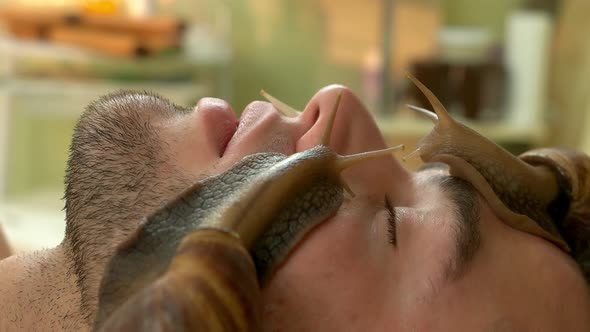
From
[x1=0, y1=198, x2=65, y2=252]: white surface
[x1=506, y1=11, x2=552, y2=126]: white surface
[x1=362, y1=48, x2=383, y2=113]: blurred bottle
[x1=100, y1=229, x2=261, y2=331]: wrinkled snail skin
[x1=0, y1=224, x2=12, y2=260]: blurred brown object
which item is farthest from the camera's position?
[x1=362, y1=48, x2=383, y2=113]: blurred bottle

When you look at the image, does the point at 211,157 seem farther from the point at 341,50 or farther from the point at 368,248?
the point at 341,50

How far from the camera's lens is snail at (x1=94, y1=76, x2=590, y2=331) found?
1.37 ft

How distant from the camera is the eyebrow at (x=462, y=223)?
574 mm

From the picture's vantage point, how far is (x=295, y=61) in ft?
8.29

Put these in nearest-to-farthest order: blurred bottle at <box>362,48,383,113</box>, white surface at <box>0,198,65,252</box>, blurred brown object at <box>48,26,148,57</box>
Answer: white surface at <box>0,198,65,252</box> → blurred brown object at <box>48,26,148,57</box> → blurred bottle at <box>362,48,383,113</box>

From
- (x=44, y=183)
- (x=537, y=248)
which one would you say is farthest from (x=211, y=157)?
(x=44, y=183)

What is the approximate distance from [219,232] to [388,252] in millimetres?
179

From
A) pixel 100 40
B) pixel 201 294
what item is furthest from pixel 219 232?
pixel 100 40

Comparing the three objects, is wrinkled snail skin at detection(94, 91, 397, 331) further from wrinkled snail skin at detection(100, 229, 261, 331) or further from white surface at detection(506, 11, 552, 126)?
white surface at detection(506, 11, 552, 126)

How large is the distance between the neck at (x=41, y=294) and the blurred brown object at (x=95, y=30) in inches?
54.8

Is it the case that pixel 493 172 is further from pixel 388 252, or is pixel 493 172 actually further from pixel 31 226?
pixel 31 226

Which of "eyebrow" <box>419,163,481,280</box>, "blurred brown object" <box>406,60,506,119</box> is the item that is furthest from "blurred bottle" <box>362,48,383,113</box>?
"eyebrow" <box>419,163,481,280</box>

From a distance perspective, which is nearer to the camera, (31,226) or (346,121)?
(346,121)

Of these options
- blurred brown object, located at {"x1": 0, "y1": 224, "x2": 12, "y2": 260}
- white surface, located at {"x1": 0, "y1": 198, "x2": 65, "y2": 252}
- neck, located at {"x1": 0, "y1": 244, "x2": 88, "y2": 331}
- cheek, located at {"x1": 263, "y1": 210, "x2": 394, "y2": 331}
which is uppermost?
cheek, located at {"x1": 263, "y1": 210, "x2": 394, "y2": 331}
